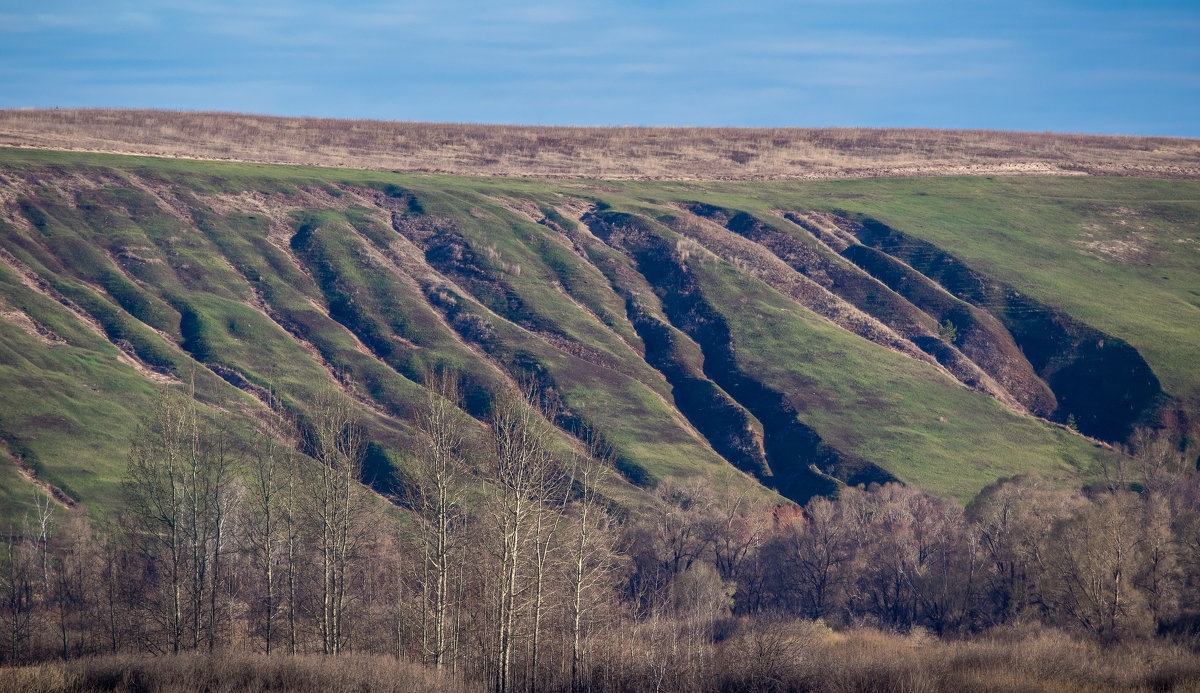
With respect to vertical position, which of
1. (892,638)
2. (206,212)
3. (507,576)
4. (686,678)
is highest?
(206,212)

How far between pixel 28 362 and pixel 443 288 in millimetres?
58763

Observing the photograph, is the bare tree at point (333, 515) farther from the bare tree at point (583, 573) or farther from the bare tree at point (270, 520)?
the bare tree at point (583, 573)

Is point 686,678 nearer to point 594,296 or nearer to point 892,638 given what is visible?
point 892,638

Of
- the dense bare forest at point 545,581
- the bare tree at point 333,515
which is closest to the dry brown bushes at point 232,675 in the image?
the dense bare forest at point 545,581

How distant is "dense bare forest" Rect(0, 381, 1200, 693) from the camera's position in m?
55.3

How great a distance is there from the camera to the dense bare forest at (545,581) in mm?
55281

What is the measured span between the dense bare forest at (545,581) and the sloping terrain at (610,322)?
1641 centimetres

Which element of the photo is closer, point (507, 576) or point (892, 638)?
point (507, 576)

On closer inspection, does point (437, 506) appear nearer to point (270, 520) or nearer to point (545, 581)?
point (545, 581)

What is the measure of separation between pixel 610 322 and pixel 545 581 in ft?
327

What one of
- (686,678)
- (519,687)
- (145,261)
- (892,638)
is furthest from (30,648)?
(145,261)

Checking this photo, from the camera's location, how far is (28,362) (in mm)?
119438

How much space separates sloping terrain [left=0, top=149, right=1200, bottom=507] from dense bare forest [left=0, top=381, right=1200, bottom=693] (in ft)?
53.8

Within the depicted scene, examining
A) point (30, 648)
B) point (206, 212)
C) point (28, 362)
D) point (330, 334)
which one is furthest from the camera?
point (206, 212)
